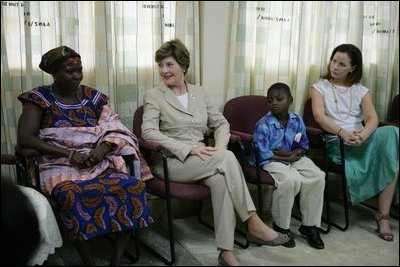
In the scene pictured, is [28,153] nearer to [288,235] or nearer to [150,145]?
[150,145]

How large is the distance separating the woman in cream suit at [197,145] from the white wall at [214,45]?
0.26 m

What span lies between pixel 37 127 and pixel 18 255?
48.6 inches

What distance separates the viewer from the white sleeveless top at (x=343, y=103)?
2805 mm

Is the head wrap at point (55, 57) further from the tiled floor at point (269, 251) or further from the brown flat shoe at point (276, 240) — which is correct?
the brown flat shoe at point (276, 240)

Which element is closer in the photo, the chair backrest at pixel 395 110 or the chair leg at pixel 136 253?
the chair leg at pixel 136 253

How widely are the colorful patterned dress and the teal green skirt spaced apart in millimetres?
1237

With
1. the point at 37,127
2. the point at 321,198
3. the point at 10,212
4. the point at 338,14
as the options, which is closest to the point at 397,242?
the point at 321,198

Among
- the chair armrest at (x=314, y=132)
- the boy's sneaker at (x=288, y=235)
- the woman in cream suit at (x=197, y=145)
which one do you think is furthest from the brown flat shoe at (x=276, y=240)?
the chair armrest at (x=314, y=132)

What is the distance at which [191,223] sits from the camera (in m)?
2.70

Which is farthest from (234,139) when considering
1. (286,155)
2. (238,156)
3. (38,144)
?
(38,144)

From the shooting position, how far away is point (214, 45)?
2.73 m

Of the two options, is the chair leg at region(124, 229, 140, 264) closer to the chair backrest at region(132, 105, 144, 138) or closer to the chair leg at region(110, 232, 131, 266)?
the chair leg at region(110, 232, 131, 266)

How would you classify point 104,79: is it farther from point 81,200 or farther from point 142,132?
point 81,200

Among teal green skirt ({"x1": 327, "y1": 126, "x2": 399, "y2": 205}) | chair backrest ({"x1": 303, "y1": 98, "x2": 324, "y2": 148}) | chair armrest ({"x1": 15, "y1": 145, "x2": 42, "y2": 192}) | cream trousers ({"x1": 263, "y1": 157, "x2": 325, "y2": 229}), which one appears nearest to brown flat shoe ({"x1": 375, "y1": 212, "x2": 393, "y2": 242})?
teal green skirt ({"x1": 327, "y1": 126, "x2": 399, "y2": 205})
